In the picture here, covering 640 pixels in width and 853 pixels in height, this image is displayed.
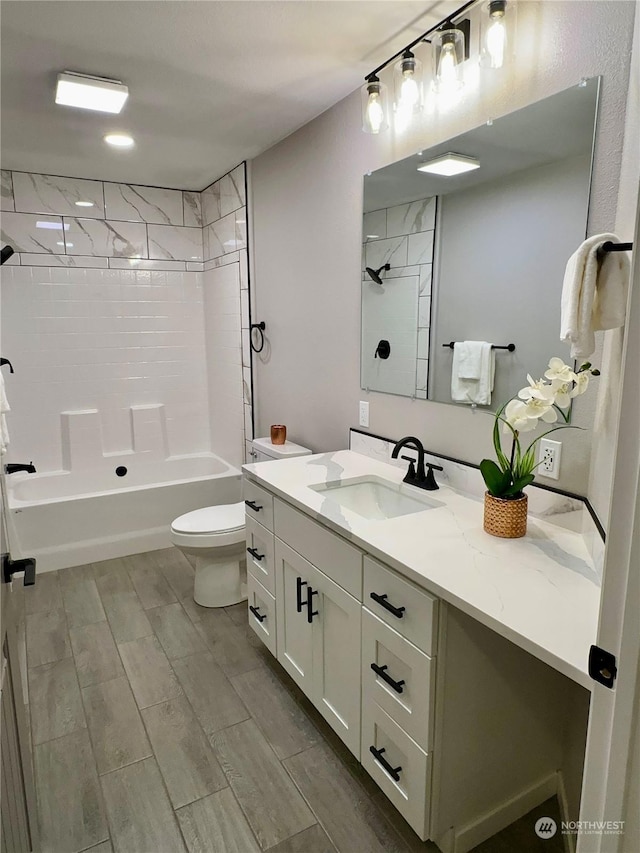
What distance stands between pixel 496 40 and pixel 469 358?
974 mm

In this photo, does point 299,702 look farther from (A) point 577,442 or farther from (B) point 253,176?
(B) point 253,176

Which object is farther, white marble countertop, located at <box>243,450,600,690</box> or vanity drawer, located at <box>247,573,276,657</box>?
vanity drawer, located at <box>247,573,276,657</box>

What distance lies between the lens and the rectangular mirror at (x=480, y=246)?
1.53 metres

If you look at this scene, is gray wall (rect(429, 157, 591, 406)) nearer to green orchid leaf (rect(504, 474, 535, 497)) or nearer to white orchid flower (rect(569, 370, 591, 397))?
white orchid flower (rect(569, 370, 591, 397))

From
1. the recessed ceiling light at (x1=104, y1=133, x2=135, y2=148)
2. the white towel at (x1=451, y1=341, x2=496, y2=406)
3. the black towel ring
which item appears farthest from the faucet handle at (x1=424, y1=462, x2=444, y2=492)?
the recessed ceiling light at (x1=104, y1=133, x2=135, y2=148)

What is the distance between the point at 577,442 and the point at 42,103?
2.68 meters

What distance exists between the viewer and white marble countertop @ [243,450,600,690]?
1055 mm

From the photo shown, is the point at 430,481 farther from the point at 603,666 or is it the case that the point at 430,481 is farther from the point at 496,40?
the point at 496,40

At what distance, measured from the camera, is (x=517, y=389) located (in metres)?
1.72

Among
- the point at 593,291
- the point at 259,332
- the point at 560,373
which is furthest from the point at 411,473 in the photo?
the point at 259,332

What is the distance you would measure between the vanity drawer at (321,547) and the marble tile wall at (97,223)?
9.35 feet

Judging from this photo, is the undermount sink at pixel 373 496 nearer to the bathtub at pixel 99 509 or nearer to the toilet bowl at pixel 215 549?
the toilet bowl at pixel 215 549

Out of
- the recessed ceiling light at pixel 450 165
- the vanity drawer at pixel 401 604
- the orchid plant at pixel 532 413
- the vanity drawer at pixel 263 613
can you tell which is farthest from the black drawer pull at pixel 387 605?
the recessed ceiling light at pixel 450 165

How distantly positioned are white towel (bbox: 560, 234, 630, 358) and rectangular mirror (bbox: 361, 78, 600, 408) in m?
0.47
